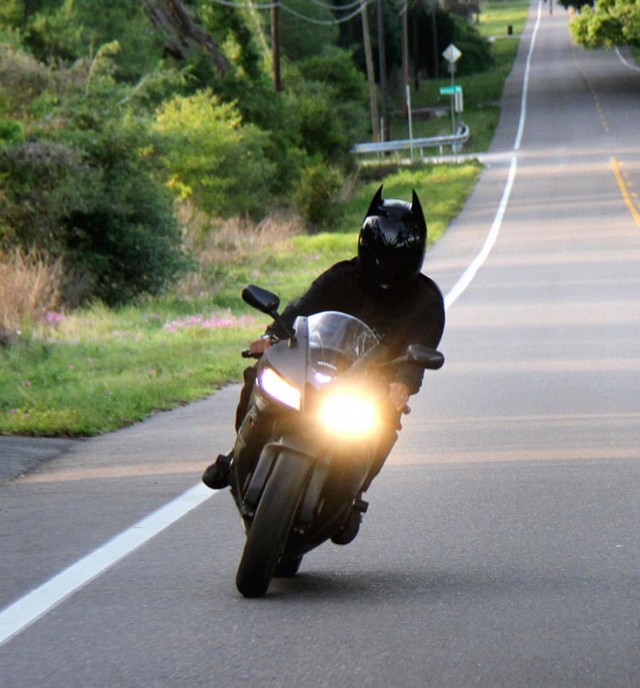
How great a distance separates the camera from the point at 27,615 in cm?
646

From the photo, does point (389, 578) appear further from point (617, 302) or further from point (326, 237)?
point (326, 237)

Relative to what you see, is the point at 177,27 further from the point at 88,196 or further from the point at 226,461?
the point at 226,461

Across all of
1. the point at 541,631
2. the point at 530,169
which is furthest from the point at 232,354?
the point at 530,169

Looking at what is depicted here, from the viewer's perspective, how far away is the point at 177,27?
192 ft

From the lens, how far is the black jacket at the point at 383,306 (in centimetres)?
716

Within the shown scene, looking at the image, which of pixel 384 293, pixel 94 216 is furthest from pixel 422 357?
pixel 94 216

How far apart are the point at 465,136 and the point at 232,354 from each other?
52.4m

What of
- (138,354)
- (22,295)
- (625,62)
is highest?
(138,354)

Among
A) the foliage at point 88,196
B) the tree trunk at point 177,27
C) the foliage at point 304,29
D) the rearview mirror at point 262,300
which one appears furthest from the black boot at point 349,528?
the foliage at point 304,29

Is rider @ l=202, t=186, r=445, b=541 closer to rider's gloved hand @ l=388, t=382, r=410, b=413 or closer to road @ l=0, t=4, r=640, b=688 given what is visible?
rider's gloved hand @ l=388, t=382, r=410, b=413

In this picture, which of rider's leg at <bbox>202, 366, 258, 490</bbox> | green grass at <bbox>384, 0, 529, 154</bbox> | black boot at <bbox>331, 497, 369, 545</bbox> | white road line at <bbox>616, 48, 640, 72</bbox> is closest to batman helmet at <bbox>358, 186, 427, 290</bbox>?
rider's leg at <bbox>202, 366, 258, 490</bbox>

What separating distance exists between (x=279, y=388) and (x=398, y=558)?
143 centimetres

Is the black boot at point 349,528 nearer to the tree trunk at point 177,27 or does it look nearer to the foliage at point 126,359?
the foliage at point 126,359

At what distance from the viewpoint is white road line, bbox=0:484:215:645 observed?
642 cm
